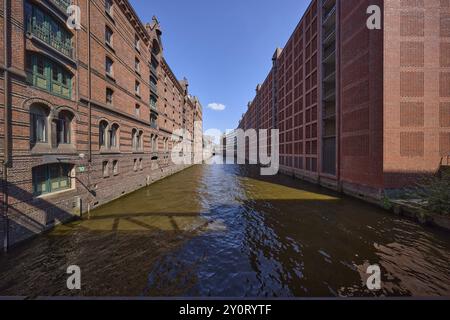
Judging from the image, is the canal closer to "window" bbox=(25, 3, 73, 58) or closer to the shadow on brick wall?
the shadow on brick wall

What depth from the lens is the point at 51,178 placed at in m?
8.45

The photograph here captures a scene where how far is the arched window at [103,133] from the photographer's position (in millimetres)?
12194

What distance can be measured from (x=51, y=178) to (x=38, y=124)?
2.46 meters

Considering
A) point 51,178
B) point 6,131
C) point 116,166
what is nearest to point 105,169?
point 116,166

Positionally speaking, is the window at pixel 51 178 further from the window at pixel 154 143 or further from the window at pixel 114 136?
the window at pixel 154 143

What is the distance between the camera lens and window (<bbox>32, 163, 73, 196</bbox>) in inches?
306

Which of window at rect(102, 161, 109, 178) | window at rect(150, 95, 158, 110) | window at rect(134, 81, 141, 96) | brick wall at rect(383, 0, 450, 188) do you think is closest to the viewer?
window at rect(102, 161, 109, 178)

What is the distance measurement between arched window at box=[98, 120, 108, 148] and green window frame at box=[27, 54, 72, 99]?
291 centimetres

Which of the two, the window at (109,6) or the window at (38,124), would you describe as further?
the window at (109,6)

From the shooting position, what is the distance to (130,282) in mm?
4918

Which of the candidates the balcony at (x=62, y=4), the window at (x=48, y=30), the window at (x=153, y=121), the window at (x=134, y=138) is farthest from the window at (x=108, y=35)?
the window at (x=153, y=121)

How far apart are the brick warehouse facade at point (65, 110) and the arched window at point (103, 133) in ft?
0.23

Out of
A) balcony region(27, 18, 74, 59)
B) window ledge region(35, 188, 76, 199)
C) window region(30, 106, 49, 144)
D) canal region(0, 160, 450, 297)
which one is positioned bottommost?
canal region(0, 160, 450, 297)


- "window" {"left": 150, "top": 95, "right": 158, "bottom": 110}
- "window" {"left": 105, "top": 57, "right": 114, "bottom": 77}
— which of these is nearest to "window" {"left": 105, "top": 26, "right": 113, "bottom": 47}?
"window" {"left": 105, "top": 57, "right": 114, "bottom": 77}
